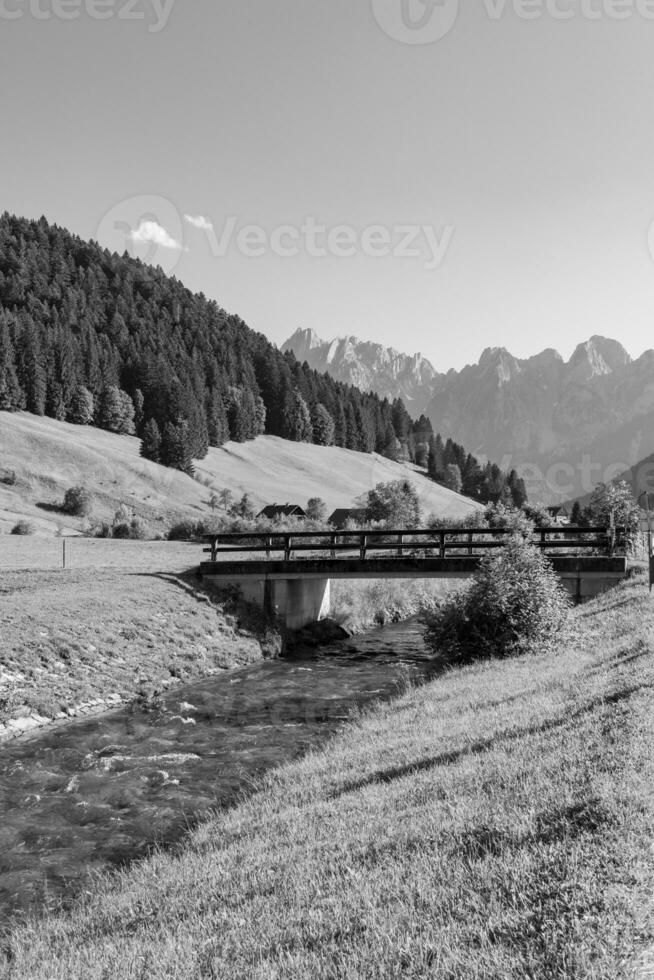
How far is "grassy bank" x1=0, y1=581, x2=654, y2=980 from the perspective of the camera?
5469 millimetres

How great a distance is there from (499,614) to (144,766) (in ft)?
47.1

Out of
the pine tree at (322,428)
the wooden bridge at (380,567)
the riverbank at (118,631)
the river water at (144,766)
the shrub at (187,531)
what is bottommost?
the river water at (144,766)

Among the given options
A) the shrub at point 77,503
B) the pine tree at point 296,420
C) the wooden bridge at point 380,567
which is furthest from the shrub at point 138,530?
the pine tree at point 296,420

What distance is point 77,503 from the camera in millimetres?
91438

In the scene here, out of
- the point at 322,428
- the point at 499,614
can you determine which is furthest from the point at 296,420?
the point at 499,614

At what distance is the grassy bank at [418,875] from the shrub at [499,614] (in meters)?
12.0

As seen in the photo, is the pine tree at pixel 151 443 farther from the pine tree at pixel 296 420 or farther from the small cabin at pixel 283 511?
the pine tree at pixel 296 420

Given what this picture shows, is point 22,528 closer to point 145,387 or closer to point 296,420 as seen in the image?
point 145,387

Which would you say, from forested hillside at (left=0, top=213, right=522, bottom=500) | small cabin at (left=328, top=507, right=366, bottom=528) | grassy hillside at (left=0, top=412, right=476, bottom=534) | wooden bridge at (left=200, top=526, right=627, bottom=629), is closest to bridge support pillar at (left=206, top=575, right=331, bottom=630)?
wooden bridge at (left=200, top=526, right=627, bottom=629)

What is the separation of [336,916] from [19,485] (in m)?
97.7

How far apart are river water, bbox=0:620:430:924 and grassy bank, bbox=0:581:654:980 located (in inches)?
54.5

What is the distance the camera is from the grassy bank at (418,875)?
5.47 metres

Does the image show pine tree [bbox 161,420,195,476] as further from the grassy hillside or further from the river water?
the river water

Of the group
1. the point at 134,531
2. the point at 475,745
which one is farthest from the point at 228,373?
the point at 475,745
